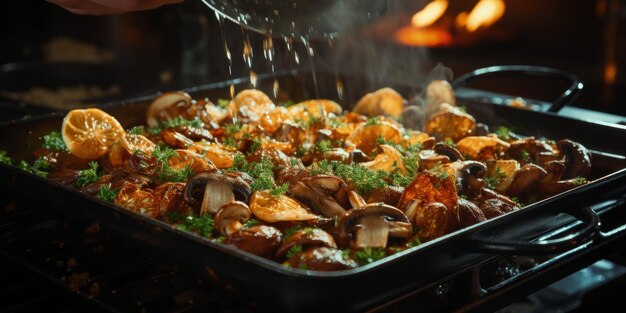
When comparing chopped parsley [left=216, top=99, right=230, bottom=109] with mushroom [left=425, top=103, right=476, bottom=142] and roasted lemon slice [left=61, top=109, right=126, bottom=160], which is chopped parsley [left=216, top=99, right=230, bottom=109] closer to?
roasted lemon slice [left=61, top=109, right=126, bottom=160]

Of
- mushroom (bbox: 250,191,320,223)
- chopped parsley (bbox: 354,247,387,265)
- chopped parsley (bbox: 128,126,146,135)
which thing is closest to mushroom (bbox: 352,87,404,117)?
chopped parsley (bbox: 128,126,146,135)

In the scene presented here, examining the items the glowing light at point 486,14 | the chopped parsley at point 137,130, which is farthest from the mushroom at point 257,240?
the glowing light at point 486,14

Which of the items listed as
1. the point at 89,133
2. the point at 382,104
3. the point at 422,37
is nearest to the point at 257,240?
the point at 89,133

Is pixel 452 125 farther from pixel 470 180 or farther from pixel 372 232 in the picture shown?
pixel 372 232

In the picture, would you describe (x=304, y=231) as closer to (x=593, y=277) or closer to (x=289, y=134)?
(x=289, y=134)

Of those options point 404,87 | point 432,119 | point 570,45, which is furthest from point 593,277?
point 570,45

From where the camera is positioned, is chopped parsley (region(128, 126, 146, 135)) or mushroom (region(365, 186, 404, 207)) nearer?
mushroom (region(365, 186, 404, 207))
